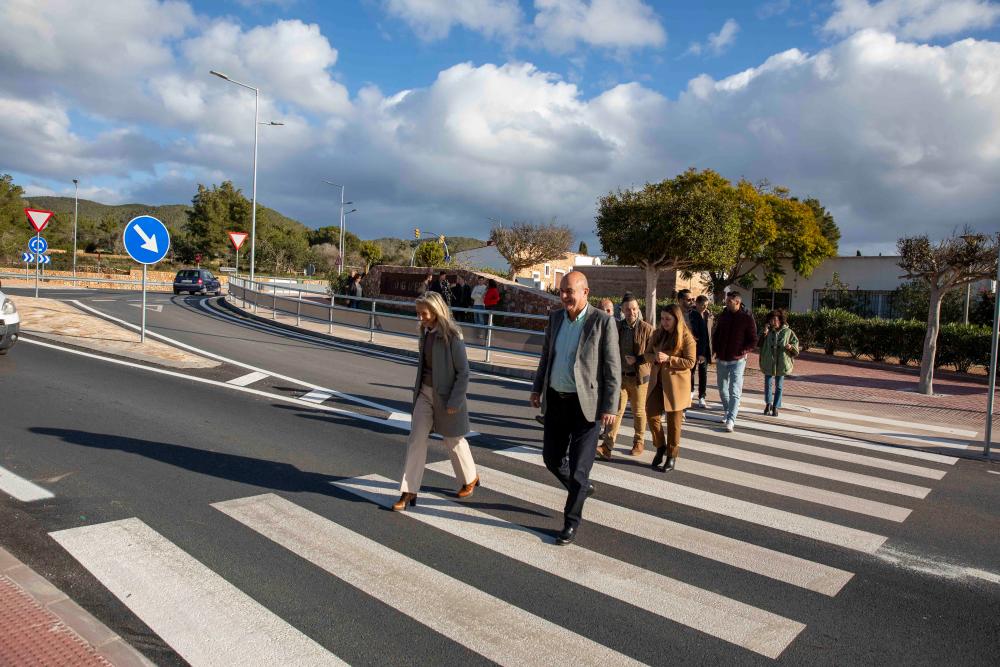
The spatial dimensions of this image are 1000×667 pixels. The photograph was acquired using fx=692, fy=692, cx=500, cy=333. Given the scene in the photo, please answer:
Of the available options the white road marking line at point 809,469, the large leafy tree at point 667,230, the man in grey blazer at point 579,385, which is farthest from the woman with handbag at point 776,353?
the large leafy tree at point 667,230

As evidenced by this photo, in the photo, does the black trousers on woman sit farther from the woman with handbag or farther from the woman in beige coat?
the woman with handbag

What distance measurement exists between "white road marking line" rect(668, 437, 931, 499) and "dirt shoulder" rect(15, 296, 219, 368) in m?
7.99

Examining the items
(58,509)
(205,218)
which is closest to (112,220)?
(205,218)

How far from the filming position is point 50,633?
3.17m

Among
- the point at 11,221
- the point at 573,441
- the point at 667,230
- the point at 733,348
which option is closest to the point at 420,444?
the point at 573,441

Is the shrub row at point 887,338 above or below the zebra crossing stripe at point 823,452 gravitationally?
above

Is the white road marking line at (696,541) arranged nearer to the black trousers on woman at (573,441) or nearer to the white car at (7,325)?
the black trousers on woman at (573,441)

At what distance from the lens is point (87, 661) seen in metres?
2.99

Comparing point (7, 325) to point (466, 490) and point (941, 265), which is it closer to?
point (466, 490)

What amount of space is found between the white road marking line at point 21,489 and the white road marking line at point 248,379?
14.9 ft

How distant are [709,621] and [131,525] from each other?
367 cm

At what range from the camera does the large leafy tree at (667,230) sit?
81.2 ft

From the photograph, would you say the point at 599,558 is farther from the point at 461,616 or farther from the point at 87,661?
the point at 87,661

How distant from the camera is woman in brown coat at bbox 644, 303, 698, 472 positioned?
659 centimetres
